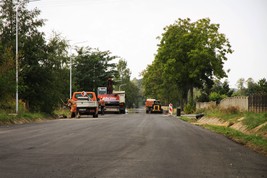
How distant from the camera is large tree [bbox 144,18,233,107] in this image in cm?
5541

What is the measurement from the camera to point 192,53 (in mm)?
55500

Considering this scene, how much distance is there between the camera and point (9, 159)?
814 cm

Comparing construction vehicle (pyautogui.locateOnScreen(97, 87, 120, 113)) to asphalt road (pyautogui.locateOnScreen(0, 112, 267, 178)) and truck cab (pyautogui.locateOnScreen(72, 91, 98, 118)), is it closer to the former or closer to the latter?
truck cab (pyautogui.locateOnScreen(72, 91, 98, 118))

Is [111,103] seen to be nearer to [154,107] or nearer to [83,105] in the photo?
[154,107]

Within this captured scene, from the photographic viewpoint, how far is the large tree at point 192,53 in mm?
55406

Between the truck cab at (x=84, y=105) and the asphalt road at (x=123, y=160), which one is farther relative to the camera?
the truck cab at (x=84, y=105)

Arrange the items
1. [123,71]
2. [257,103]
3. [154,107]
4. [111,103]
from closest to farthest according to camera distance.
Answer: [257,103] → [111,103] → [154,107] → [123,71]

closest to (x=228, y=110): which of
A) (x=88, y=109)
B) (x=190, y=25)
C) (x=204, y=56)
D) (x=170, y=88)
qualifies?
(x=88, y=109)

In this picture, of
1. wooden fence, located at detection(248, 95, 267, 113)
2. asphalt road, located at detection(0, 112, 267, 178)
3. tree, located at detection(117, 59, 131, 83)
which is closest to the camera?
asphalt road, located at detection(0, 112, 267, 178)

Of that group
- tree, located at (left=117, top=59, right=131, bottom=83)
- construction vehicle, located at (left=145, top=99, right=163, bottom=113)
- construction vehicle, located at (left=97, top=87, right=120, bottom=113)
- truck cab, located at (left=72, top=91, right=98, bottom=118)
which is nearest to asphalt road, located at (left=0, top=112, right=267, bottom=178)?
truck cab, located at (left=72, top=91, right=98, bottom=118)

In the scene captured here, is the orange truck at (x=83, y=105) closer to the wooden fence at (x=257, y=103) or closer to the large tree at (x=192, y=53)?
the wooden fence at (x=257, y=103)

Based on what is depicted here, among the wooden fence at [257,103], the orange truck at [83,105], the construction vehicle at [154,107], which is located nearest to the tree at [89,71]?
the construction vehicle at [154,107]

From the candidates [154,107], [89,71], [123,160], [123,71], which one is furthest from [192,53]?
[123,71]

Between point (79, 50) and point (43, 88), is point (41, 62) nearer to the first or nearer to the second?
point (43, 88)
